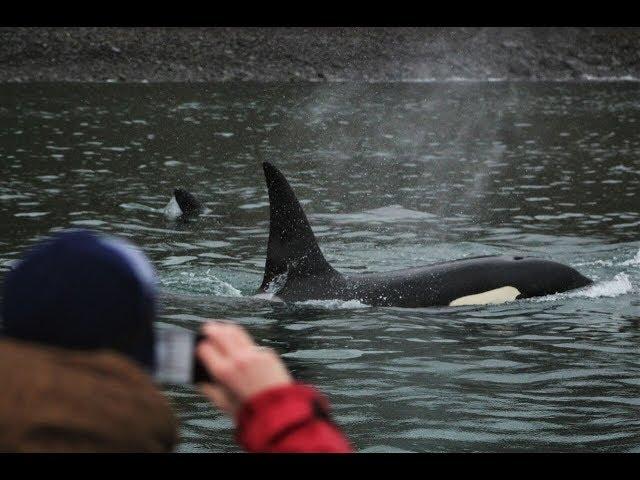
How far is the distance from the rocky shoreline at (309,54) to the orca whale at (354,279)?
49211 millimetres

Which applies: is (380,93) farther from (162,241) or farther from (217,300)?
(217,300)

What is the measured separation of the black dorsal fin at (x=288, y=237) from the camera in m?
12.3

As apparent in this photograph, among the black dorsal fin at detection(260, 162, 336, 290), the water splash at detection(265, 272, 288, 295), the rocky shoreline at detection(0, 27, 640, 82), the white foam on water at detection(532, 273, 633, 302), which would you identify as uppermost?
the rocky shoreline at detection(0, 27, 640, 82)

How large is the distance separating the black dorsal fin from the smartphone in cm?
1039

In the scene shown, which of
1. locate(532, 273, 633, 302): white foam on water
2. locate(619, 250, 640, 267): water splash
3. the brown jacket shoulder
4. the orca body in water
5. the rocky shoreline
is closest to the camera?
the brown jacket shoulder

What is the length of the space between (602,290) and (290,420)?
11.7m

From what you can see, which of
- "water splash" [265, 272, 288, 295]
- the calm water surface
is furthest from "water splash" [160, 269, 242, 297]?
"water splash" [265, 272, 288, 295]

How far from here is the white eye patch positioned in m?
12.3

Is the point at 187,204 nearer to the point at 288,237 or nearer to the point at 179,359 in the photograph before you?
the point at 288,237

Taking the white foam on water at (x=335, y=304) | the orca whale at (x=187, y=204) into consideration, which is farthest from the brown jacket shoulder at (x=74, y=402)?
the orca whale at (x=187, y=204)

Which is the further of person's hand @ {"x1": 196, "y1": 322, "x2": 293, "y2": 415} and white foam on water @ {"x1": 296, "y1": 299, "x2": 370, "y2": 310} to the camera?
white foam on water @ {"x1": 296, "y1": 299, "x2": 370, "y2": 310}

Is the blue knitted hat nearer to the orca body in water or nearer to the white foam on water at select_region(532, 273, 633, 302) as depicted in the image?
the white foam on water at select_region(532, 273, 633, 302)
